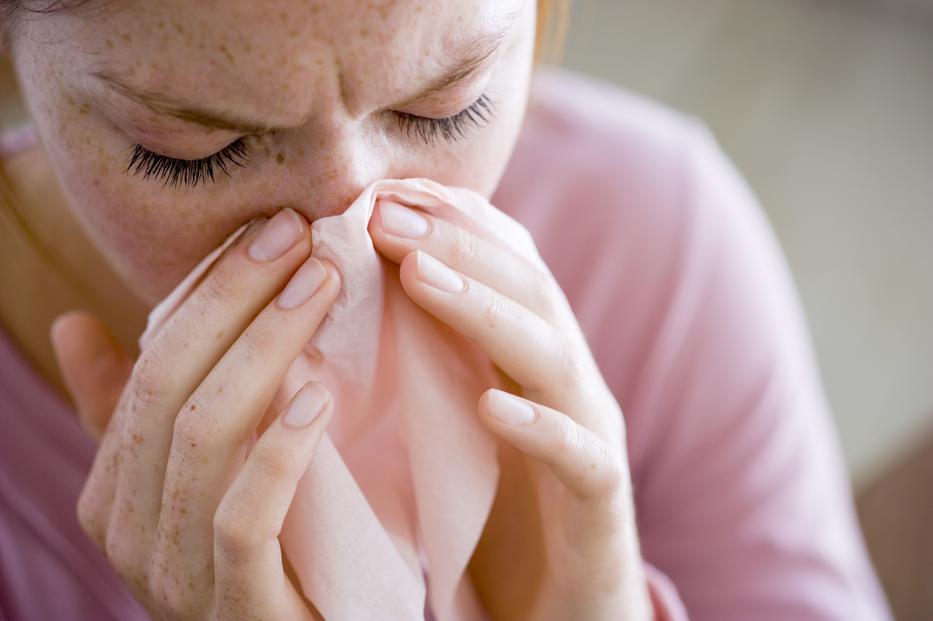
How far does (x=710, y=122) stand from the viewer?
233 cm

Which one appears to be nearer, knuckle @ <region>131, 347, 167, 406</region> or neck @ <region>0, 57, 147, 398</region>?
knuckle @ <region>131, 347, 167, 406</region>

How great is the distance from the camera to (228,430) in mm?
616

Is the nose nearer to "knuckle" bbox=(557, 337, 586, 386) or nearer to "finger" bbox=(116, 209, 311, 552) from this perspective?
"finger" bbox=(116, 209, 311, 552)

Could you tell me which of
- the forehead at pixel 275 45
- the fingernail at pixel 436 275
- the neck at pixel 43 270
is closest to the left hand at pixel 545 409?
the fingernail at pixel 436 275

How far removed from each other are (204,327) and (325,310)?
0.28 feet

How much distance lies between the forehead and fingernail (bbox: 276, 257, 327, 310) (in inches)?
4.2

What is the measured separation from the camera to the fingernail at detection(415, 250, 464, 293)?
600 mm

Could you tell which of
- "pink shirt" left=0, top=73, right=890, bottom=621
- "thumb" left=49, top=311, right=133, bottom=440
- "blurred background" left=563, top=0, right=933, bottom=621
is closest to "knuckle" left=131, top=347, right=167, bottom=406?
"thumb" left=49, top=311, right=133, bottom=440

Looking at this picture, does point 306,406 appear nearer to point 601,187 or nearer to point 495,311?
point 495,311

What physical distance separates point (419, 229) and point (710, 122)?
189 cm

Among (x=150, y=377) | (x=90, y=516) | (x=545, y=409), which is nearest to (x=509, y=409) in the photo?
(x=545, y=409)

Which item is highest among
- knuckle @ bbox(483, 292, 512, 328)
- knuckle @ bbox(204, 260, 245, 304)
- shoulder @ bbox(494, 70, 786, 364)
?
shoulder @ bbox(494, 70, 786, 364)

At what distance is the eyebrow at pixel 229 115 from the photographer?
537 millimetres

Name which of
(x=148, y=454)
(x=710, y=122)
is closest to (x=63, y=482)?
(x=148, y=454)
